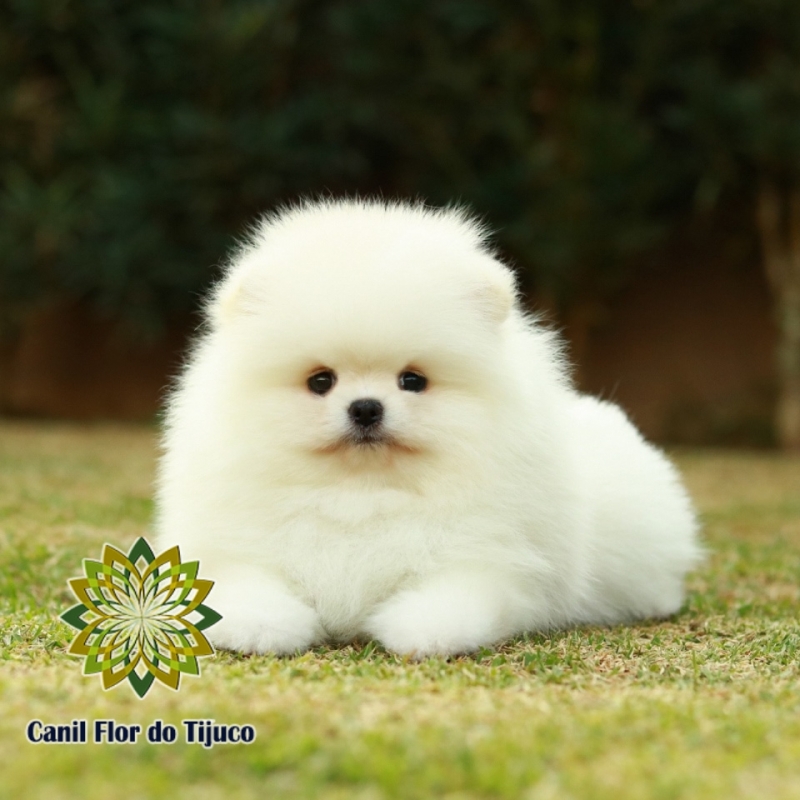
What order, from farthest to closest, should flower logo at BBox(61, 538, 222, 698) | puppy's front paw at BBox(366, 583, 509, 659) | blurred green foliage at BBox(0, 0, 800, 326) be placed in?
blurred green foliage at BBox(0, 0, 800, 326), puppy's front paw at BBox(366, 583, 509, 659), flower logo at BBox(61, 538, 222, 698)

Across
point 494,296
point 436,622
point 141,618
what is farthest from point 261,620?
point 494,296

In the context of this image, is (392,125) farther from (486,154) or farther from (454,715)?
(454,715)

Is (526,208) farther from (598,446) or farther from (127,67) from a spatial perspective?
(598,446)

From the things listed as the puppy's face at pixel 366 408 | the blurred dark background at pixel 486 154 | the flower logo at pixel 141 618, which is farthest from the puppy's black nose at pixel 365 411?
the blurred dark background at pixel 486 154

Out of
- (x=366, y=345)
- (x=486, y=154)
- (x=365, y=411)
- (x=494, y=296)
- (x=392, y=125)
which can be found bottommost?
(x=365, y=411)

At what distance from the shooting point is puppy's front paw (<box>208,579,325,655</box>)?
2.30 metres

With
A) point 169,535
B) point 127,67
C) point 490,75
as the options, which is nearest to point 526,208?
point 490,75

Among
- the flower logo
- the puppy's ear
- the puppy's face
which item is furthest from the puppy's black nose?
the flower logo

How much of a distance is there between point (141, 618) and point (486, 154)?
7199mm

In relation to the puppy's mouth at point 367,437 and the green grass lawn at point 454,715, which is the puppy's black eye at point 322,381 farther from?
the green grass lawn at point 454,715

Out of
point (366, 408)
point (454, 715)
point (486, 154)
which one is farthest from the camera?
point (486, 154)

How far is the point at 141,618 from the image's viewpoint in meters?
2.24

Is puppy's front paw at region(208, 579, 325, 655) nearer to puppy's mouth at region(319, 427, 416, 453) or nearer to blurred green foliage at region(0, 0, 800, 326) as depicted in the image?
puppy's mouth at region(319, 427, 416, 453)

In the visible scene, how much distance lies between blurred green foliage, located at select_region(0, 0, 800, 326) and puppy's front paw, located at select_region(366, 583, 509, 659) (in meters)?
6.09
